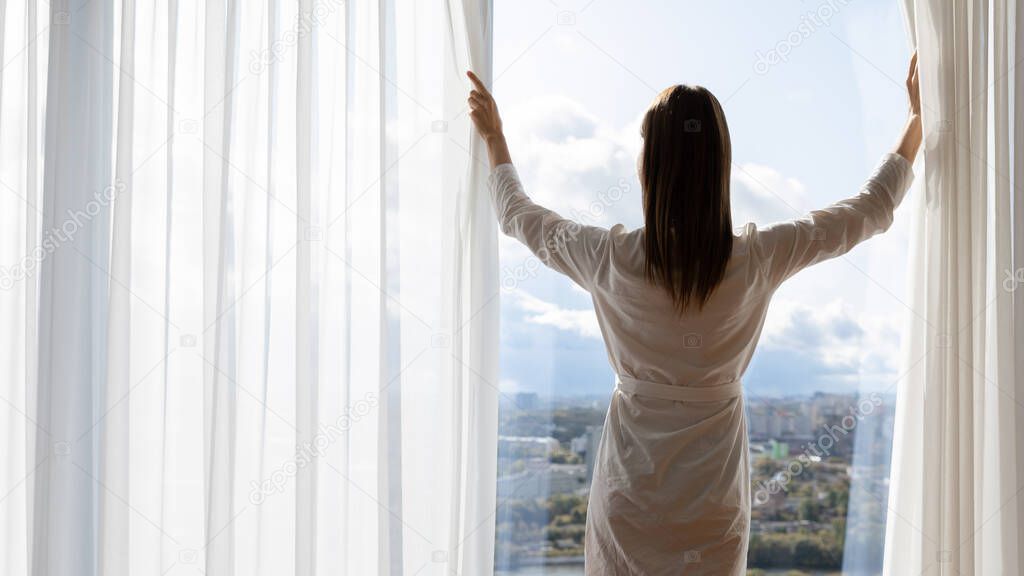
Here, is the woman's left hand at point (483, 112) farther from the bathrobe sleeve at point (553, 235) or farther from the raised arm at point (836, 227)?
the raised arm at point (836, 227)

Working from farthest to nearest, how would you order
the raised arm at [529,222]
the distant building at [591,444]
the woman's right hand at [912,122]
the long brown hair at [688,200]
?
the distant building at [591,444]
the woman's right hand at [912,122]
the raised arm at [529,222]
the long brown hair at [688,200]

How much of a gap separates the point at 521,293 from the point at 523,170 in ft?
0.82

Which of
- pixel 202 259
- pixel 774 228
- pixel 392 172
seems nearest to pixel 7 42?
pixel 202 259

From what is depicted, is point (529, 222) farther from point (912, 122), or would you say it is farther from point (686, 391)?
point (912, 122)

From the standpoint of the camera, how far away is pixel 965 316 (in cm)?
145

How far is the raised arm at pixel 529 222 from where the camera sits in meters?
1.34

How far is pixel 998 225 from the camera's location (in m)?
1.45

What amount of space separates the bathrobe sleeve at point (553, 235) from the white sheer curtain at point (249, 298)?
0.36 ft

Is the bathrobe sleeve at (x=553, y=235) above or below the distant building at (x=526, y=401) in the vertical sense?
above

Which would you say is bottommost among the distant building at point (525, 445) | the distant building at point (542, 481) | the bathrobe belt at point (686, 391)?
the distant building at point (542, 481)

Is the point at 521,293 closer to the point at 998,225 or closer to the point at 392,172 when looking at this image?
the point at 392,172
